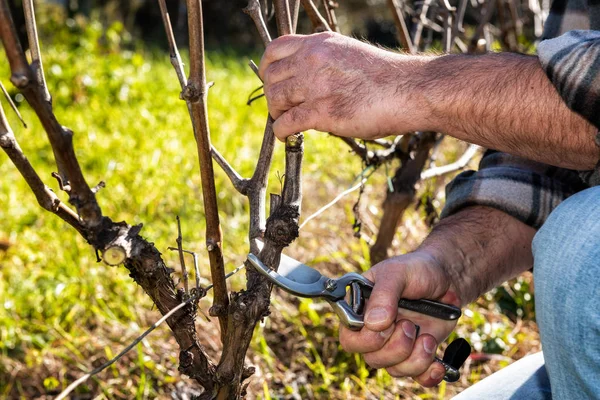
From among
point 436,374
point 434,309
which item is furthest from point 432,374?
point 434,309

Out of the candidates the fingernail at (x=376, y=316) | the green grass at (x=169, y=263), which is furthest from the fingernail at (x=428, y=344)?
the green grass at (x=169, y=263)

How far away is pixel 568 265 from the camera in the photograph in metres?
0.79

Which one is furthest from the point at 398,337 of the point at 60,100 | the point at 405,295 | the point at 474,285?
the point at 60,100

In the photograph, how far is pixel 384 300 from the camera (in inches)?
41.4

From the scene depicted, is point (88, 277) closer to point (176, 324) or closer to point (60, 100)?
point (176, 324)

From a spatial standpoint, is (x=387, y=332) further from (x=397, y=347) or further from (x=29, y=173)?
(x=29, y=173)

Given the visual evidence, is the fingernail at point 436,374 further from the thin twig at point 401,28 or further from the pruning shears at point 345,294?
the thin twig at point 401,28

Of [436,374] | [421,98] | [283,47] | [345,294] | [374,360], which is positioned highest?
[283,47]

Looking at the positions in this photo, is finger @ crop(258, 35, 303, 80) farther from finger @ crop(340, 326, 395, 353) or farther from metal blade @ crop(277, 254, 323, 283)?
finger @ crop(340, 326, 395, 353)

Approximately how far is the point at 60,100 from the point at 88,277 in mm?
2440

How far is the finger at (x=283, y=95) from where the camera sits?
105 cm

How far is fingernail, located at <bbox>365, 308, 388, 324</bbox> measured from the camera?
1.02 meters

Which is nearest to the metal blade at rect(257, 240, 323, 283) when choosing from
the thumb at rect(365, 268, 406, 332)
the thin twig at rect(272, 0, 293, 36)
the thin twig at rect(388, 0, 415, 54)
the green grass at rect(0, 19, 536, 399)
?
the thumb at rect(365, 268, 406, 332)

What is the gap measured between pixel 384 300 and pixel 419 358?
0.12 meters
